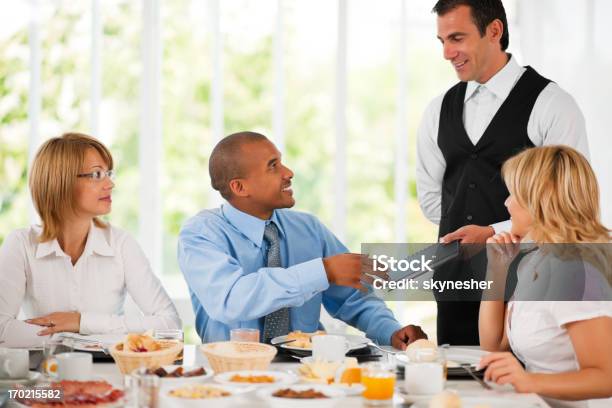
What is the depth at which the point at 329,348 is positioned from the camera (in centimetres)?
203

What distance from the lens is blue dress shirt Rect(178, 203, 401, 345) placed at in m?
2.47

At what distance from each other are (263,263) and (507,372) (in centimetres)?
104

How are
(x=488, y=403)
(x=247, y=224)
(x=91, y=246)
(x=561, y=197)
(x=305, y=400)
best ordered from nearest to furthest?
(x=305, y=400), (x=488, y=403), (x=561, y=197), (x=247, y=224), (x=91, y=246)

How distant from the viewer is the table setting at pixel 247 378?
5.49ft

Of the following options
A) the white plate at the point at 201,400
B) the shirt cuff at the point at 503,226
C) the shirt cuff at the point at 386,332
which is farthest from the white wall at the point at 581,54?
the white plate at the point at 201,400

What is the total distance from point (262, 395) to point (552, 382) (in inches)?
26.0

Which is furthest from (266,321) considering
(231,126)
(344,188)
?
(231,126)

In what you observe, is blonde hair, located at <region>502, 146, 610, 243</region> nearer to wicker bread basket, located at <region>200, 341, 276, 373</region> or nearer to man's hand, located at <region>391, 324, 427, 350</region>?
man's hand, located at <region>391, 324, 427, 350</region>

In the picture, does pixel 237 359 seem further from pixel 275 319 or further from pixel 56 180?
pixel 56 180

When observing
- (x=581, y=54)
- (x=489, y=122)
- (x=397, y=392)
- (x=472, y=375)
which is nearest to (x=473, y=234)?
(x=489, y=122)

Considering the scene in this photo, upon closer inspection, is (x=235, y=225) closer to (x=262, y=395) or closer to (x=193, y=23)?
(x=262, y=395)

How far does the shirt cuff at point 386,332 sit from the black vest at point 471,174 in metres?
0.47

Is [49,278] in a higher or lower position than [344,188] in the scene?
lower

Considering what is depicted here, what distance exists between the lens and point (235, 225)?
8.98 ft
